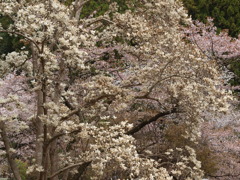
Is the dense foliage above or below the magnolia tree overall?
above

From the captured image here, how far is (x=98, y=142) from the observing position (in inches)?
186

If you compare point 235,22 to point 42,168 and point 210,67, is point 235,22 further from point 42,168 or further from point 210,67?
point 42,168

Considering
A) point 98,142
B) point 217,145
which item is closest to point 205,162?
point 217,145

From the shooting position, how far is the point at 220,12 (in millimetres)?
19125

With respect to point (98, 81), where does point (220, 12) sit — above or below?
above

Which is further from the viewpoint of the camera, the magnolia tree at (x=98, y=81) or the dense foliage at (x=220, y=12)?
the dense foliage at (x=220, y=12)

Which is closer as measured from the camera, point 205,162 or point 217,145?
point 205,162

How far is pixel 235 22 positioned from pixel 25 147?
12.4 meters

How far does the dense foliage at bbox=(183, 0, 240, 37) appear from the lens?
60.5 ft

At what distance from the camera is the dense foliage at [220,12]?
1845 centimetres

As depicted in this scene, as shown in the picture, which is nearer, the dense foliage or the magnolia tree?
the magnolia tree

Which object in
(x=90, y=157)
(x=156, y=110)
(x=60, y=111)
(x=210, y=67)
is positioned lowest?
(x=90, y=157)

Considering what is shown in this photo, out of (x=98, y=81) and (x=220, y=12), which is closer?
(x=98, y=81)

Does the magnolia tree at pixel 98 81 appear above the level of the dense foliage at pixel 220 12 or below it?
below
